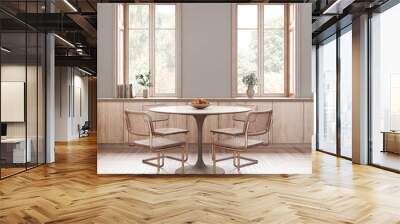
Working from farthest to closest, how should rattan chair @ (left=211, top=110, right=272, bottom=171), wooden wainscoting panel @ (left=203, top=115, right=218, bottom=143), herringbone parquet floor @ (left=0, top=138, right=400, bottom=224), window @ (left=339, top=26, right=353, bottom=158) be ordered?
1. window @ (left=339, top=26, right=353, bottom=158)
2. wooden wainscoting panel @ (left=203, top=115, right=218, bottom=143)
3. rattan chair @ (left=211, top=110, right=272, bottom=171)
4. herringbone parquet floor @ (left=0, top=138, right=400, bottom=224)

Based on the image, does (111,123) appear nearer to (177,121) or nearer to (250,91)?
(177,121)

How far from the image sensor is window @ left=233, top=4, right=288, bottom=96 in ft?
15.8

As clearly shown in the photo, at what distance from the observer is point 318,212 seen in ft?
10.6

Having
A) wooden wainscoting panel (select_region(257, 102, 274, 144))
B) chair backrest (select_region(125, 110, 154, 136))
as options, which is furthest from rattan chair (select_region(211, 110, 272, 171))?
chair backrest (select_region(125, 110, 154, 136))

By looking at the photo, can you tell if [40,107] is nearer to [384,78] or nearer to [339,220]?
[339,220]

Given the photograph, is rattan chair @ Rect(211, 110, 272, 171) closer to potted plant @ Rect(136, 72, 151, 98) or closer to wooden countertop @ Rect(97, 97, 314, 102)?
wooden countertop @ Rect(97, 97, 314, 102)

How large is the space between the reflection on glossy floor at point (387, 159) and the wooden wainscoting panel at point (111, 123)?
3.73 m

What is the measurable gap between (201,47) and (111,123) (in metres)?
1.48

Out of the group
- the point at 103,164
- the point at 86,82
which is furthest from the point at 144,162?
the point at 86,82

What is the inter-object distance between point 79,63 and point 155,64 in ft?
18.9

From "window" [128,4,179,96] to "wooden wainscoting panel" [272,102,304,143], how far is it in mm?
1320

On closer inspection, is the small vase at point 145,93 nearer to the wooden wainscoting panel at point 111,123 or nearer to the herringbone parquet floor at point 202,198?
the wooden wainscoting panel at point 111,123

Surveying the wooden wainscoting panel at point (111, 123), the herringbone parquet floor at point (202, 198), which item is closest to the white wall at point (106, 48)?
the wooden wainscoting panel at point (111, 123)

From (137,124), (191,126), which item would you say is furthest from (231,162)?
(137,124)
